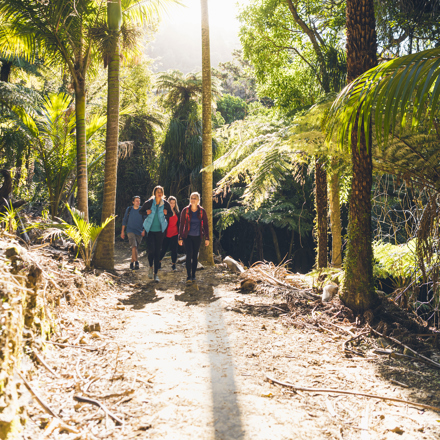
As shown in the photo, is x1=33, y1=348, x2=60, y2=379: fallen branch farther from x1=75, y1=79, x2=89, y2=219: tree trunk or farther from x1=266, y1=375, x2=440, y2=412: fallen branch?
x1=75, y1=79, x2=89, y2=219: tree trunk

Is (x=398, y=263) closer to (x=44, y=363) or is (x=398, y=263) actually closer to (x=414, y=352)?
(x=414, y=352)

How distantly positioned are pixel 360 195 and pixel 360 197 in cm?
2

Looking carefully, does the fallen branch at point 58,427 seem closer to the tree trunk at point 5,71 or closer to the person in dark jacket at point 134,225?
the person in dark jacket at point 134,225

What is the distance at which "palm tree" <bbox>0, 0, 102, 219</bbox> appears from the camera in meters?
6.07

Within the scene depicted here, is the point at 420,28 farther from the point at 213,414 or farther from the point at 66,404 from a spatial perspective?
the point at 66,404

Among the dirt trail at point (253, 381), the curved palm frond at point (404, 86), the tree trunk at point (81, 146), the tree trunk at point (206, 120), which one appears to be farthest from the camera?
the tree trunk at point (206, 120)

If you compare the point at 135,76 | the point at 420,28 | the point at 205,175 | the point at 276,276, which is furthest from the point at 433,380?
the point at 135,76

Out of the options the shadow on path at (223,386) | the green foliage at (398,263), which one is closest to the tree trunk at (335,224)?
the green foliage at (398,263)

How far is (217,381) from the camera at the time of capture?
8.73 ft

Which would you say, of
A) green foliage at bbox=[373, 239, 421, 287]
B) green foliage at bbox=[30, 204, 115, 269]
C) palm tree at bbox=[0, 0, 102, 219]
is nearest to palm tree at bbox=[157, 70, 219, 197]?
palm tree at bbox=[0, 0, 102, 219]

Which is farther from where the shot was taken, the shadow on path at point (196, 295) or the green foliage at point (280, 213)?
the green foliage at point (280, 213)

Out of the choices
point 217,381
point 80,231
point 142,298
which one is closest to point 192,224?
point 142,298

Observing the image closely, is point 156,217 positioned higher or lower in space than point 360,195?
lower

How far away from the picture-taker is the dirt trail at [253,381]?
2.08 m
